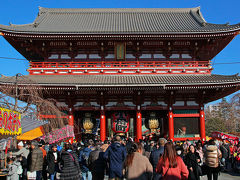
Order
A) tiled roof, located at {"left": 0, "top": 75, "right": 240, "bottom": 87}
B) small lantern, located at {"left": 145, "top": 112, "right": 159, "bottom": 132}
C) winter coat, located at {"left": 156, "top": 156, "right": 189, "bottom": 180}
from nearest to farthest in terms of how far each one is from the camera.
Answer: winter coat, located at {"left": 156, "top": 156, "right": 189, "bottom": 180} < tiled roof, located at {"left": 0, "top": 75, "right": 240, "bottom": 87} < small lantern, located at {"left": 145, "top": 112, "right": 159, "bottom": 132}

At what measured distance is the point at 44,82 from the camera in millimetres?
14953

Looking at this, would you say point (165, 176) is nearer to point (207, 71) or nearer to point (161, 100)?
point (161, 100)

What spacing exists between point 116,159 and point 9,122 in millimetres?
3900

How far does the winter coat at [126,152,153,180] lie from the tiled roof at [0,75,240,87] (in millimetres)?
10330

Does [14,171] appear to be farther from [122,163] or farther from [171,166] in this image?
[171,166]

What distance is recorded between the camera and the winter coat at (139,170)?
4.74m

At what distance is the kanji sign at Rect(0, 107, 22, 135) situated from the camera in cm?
703

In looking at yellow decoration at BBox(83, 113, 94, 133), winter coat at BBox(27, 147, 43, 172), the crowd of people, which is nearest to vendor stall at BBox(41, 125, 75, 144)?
the crowd of people

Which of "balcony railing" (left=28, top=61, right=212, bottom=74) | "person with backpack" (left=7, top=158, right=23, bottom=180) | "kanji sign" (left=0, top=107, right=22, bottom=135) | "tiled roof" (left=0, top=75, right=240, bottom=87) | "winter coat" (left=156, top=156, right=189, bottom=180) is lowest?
"person with backpack" (left=7, top=158, right=23, bottom=180)

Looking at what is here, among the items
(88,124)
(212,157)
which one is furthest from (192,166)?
(88,124)

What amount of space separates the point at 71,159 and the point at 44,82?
31.2 feet

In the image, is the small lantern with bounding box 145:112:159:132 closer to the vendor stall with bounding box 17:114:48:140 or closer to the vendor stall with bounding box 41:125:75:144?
the vendor stall with bounding box 41:125:75:144

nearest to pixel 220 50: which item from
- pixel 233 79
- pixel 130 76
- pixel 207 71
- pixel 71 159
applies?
→ pixel 207 71

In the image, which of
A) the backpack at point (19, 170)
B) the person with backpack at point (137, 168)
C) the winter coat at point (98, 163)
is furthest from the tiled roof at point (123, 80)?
the person with backpack at point (137, 168)
